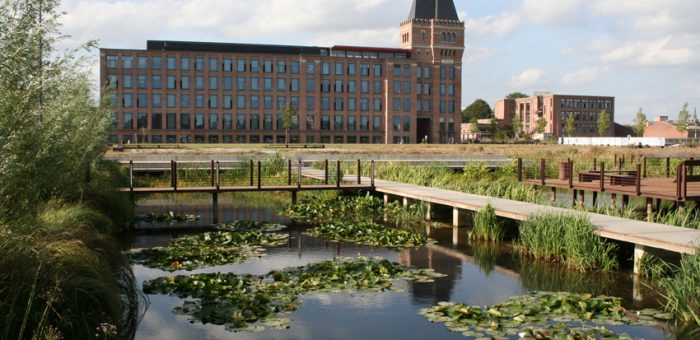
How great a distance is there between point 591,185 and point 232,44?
7864cm

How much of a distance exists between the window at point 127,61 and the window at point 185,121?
8.78 meters

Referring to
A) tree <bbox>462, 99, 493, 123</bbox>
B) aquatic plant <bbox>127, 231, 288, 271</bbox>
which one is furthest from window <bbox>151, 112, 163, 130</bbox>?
tree <bbox>462, 99, 493, 123</bbox>

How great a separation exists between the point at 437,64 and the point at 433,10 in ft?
28.9

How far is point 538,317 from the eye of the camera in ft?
35.2

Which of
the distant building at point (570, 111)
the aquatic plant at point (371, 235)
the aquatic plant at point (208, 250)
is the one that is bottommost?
the aquatic plant at point (208, 250)

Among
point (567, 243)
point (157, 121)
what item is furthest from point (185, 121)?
point (567, 243)

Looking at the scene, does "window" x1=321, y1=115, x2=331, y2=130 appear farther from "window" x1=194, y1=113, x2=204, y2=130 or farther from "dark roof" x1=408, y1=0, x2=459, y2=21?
"dark roof" x1=408, y1=0, x2=459, y2=21

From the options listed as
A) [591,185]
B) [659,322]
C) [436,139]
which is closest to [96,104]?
[591,185]

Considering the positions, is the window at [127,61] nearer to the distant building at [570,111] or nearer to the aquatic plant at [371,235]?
the aquatic plant at [371,235]

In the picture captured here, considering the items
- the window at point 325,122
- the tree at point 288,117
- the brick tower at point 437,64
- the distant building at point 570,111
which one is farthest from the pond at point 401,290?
the distant building at point 570,111

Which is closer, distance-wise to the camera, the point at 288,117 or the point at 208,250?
the point at 208,250

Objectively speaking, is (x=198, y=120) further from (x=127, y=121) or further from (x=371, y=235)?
(x=371, y=235)

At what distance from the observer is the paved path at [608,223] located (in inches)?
516

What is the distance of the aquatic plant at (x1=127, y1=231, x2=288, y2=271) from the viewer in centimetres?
1508
